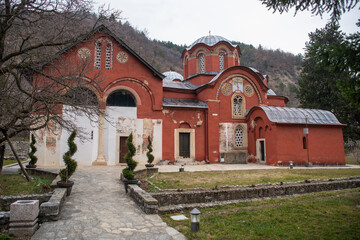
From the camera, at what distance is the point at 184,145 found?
1848 cm

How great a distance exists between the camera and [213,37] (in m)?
23.0

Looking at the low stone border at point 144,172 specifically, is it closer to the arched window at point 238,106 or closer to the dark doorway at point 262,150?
the dark doorway at point 262,150

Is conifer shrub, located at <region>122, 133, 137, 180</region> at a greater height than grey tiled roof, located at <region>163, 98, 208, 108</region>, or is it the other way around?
grey tiled roof, located at <region>163, 98, 208, 108</region>

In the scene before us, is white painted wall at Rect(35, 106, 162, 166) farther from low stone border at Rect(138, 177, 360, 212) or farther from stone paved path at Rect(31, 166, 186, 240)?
low stone border at Rect(138, 177, 360, 212)

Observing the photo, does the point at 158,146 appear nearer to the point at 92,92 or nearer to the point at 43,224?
the point at 92,92

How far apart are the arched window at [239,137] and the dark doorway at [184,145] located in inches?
160

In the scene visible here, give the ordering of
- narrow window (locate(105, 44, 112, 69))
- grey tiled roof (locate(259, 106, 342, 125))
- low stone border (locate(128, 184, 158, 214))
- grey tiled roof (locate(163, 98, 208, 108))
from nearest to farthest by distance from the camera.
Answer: low stone border (locate(128, 184, 158, 214)) → narrow window (locate(105, 44, 112, 69)) → grey tiled roof (locate(259, 106, 342, 125)) → grey tiled roof (locate(163, 98, 208, 108))

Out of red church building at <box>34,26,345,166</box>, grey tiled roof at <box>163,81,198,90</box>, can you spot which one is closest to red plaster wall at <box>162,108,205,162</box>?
red church building at <box>34,26,345,166</box>

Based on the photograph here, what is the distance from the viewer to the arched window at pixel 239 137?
1986cm

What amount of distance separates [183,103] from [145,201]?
13.1 m

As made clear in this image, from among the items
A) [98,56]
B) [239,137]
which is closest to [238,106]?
[239,137]

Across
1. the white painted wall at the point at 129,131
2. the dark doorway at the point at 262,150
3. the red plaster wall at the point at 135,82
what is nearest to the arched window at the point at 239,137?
the dark doorway at the point at 262,150

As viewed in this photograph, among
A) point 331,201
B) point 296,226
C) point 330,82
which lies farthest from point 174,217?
point 330,82

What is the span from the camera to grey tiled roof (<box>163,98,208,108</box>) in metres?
18.1
